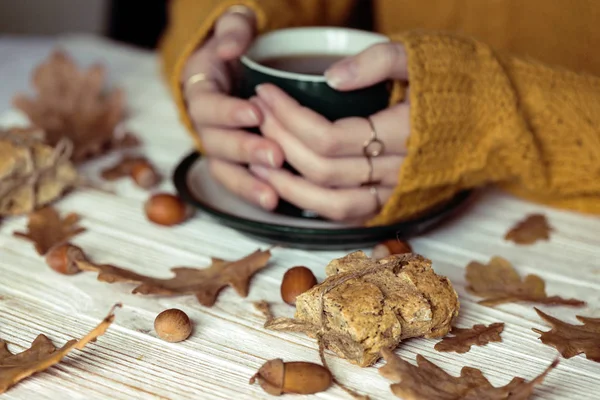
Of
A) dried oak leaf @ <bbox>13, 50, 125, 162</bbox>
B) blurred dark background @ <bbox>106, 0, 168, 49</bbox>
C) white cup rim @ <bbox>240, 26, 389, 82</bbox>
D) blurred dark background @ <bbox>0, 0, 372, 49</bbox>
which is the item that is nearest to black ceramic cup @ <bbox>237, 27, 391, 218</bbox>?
white cup rim @ <bbox>240, 26, 389, 82</bbox>

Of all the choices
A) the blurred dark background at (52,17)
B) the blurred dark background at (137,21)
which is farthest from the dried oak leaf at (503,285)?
the blurred dark background at (52,17)

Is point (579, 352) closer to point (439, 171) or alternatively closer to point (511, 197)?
point (439, 171)

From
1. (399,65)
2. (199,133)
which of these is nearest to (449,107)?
(399,65)

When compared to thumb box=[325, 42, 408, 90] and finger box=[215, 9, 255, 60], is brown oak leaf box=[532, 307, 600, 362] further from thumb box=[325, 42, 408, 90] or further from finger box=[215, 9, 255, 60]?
finger box=[215, 9, 255, 60]

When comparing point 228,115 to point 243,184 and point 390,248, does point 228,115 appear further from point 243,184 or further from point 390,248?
point 390,248

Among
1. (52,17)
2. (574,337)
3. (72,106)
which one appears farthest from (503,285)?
(52,17)
